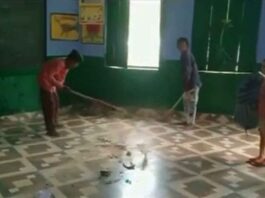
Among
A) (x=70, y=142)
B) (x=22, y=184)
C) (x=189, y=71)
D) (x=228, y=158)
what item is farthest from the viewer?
(x=189, y=71)

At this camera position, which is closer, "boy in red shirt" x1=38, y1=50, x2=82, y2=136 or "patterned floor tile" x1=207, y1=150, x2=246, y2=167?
"patterned floor tile" x1=207, y1=150, x2=246, y2=167

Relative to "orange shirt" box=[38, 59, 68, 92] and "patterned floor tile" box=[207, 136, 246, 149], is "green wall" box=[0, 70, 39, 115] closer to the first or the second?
"orange shirt" box=[38, 59, 68, 92]

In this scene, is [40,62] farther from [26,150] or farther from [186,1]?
[186,1]

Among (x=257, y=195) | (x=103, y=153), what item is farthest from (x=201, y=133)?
Answer: (x=257, y=195)

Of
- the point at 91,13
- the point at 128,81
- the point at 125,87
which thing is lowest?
the point at 125,87

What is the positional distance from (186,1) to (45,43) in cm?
262

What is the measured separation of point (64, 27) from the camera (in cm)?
735

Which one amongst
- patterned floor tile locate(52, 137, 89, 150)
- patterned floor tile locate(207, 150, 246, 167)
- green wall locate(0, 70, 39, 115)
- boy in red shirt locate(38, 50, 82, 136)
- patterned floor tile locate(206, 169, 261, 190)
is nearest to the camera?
patterned floor tile locate(206, 169, 261, 190)

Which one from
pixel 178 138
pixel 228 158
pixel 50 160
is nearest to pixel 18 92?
pixel 50 160

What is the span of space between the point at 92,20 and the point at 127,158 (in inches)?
129

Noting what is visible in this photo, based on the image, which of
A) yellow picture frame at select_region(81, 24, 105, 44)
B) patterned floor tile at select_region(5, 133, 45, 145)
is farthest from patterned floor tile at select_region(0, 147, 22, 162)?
yellow picture frame at select_region(81, 24, 105, 44)

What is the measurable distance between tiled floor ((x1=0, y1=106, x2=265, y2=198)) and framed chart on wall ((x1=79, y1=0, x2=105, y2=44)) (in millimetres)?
1533

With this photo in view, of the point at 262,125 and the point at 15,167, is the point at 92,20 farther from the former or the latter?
the point at 262,125

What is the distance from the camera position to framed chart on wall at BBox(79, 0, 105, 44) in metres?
7.33
